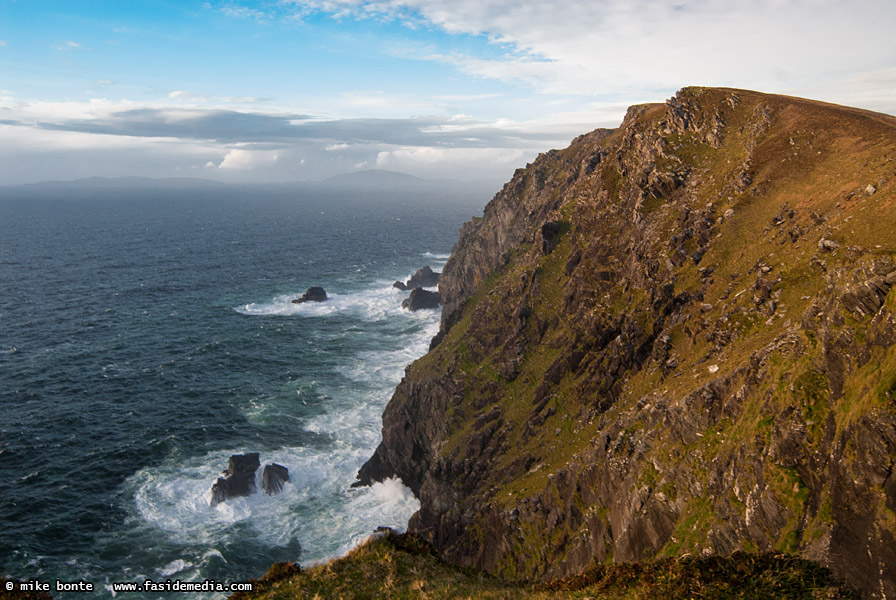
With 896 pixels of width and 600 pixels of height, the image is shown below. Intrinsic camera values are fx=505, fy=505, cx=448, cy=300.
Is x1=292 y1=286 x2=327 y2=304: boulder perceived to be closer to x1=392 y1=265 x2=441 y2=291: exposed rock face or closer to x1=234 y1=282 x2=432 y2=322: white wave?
x1=234 y1=282 x2=432 y2=322: white wave

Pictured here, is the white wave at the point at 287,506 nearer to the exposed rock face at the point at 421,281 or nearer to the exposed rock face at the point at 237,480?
the exposed rock face at the point at 237,480

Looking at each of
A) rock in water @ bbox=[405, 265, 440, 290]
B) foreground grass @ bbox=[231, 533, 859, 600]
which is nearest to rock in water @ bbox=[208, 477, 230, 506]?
foreground grass @ bbox=[231, 533, 859, 600]

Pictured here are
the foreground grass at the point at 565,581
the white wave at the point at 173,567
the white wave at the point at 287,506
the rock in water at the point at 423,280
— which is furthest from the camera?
the rock in water at the point at 423,280

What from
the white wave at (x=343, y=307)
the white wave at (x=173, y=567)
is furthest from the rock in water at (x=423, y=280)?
the white wave at (x=173, y=567)

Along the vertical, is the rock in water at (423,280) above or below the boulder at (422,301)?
above

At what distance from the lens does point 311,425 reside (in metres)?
78.7

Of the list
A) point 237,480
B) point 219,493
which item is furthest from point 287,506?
point 219,493

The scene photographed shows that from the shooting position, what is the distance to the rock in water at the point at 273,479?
63.7 metres

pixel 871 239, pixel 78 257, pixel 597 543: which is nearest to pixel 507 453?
pixel 597 543

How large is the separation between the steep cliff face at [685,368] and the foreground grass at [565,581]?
2595 mm

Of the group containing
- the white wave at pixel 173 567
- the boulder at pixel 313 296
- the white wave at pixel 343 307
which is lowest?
the white wave at pixel 173 567

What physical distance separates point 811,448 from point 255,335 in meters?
106

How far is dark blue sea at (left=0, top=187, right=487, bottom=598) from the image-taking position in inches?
2130

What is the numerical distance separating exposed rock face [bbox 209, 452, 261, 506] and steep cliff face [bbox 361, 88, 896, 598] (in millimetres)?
15566
